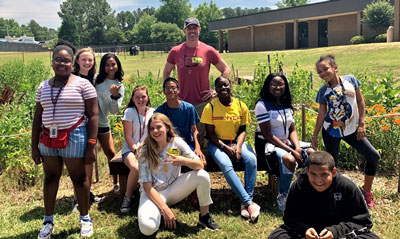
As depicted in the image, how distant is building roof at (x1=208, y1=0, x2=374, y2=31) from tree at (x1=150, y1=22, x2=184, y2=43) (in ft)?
91.8

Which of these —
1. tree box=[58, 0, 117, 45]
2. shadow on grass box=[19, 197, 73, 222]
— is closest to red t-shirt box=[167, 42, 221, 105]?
shadow on grass box=[19, 197, 73, 222]

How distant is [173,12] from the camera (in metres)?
95.3

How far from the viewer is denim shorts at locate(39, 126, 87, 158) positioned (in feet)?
10.8

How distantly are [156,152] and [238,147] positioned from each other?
37.8 inches

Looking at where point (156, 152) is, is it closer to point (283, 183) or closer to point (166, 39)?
point (283, 183)

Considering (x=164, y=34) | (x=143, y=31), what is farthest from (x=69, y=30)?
(x=164, y=34)

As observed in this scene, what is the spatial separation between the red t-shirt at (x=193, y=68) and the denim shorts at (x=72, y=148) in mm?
1645

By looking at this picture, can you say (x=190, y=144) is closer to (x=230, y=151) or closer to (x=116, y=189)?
(x=230, y=151)

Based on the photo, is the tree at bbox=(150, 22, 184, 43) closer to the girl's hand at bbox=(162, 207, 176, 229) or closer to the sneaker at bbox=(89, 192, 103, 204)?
the sneaker at bbox=(89, 192, 103, 204)

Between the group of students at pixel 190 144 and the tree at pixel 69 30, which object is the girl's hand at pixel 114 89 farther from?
the tree at pixel 69 30

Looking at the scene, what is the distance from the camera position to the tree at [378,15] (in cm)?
2739

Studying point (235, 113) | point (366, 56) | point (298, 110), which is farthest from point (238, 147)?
point (366, 56)

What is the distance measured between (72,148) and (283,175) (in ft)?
7.08

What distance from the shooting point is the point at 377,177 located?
15.8ft
